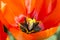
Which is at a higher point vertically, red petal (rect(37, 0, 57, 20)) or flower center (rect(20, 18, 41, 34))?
red petal (rect(37, 0, 57, 20))

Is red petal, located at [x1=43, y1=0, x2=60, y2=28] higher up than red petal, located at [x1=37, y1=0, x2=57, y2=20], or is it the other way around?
red petal, located at [x1=37, y1=0, x2=57, y2=20]

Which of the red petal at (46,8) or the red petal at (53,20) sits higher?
the red petal at (46,8)

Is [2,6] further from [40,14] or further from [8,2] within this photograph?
[40,14]

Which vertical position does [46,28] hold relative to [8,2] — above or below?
below

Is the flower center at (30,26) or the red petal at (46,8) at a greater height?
the red petal at (46,8)

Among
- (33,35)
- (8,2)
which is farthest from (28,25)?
(8,2)
